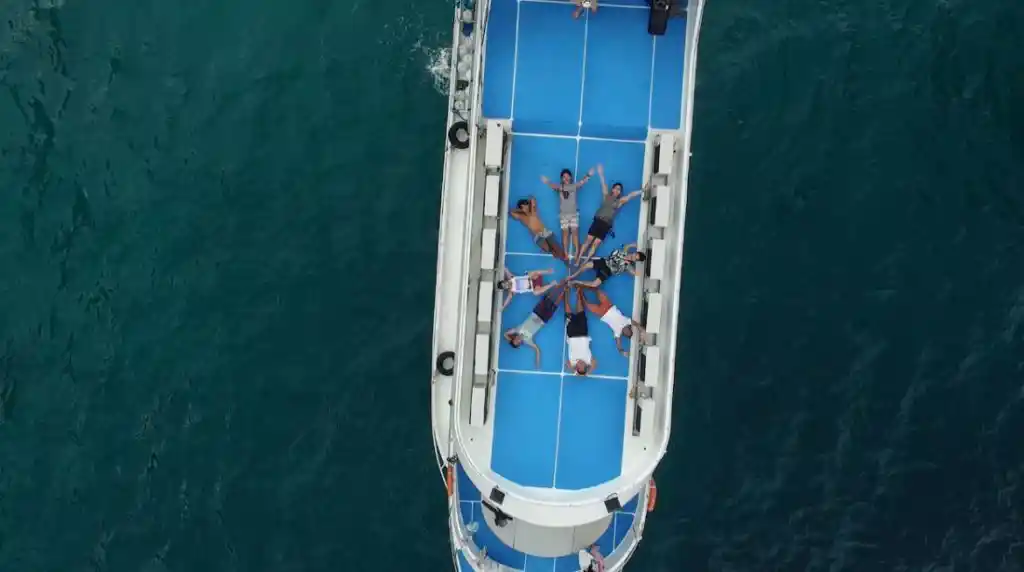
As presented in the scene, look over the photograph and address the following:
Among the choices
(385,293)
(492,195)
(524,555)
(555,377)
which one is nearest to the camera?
(492,195)

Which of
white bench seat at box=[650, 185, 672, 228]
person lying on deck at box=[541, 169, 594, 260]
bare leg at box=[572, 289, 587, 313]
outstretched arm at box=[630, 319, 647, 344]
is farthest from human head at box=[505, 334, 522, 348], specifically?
white bench seat at box=[650, 185, 672, 228]

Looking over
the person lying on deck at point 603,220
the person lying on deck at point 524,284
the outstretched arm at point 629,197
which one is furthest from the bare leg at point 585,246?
the outstretched arm at point 629,197

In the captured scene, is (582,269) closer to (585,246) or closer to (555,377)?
(585,246)

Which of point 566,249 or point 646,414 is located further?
point 566,249

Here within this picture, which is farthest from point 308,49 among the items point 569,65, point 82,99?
point 569,65

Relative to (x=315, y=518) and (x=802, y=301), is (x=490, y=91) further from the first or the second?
(x=315, y=518)

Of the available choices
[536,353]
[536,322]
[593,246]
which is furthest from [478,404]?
[593,246]

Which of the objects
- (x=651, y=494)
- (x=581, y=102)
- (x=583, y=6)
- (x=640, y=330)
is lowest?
(x=651, y=494)
